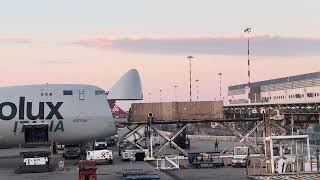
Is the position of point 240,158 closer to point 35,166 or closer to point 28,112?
point 35,166

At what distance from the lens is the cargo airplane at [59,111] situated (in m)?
50.8

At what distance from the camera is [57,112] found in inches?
2005

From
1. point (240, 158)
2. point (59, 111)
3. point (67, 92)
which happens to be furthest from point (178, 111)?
point (59, 111)

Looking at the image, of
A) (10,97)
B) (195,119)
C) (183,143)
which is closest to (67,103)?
(10,97)

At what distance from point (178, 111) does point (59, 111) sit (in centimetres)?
1347

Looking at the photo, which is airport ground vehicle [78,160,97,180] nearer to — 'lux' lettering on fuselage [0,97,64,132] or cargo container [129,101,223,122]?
'lux' lettering on fuselage [0,97,64,132]

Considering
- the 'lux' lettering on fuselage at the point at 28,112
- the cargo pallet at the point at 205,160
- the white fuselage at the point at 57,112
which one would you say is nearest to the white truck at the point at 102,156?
the white fuselage at the point at 57,112

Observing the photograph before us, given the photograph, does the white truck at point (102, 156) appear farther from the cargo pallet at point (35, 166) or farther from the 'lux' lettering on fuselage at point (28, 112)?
the cargo pallet at point (35, 166)

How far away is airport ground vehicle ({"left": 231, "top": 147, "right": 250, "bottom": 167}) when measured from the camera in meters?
48.3

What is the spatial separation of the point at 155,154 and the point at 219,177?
76.2 feet

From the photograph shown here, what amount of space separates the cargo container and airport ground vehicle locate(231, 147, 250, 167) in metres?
4.78

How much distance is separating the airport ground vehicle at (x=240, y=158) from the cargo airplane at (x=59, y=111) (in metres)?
12.0

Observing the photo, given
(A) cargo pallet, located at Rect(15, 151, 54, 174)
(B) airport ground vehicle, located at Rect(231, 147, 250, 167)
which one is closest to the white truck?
(A) cargo pallet, located at Rect(15, 151, 54, 174)

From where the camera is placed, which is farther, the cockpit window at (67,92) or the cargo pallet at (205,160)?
the cockpit window at (67,92)
